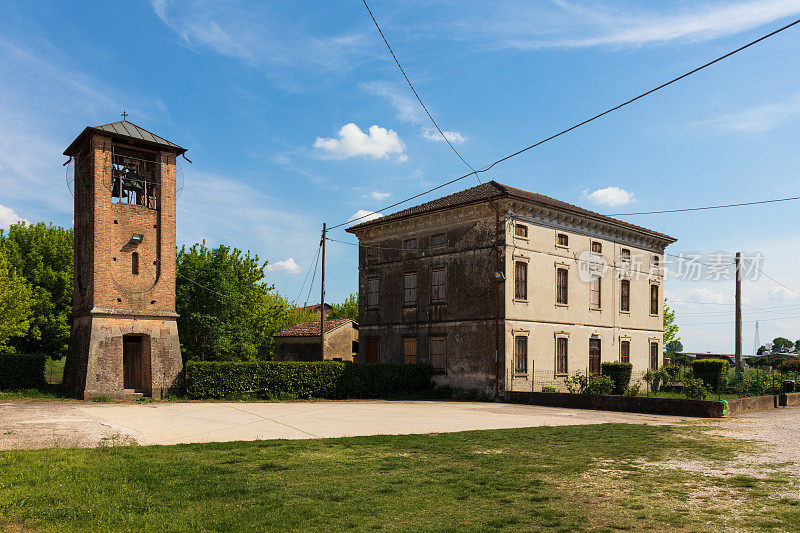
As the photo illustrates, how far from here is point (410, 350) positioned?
3053cm

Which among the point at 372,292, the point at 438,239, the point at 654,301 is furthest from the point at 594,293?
the point at 372,292

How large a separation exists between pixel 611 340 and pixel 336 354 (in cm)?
1709

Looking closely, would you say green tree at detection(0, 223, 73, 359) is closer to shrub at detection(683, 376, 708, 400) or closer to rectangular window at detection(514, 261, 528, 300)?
rectangular window at detection(514, 261, 528, 300)

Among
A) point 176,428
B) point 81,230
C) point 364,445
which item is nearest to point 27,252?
point 81,230

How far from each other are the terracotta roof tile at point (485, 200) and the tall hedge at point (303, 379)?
8196 mm

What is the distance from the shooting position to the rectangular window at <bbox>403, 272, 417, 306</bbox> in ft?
100

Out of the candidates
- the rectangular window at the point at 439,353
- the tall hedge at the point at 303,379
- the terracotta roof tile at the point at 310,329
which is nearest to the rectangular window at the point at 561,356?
the rectangular window at the point at 439,353

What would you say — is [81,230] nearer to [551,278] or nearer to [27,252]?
[27,252]

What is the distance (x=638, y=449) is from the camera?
11.2 m

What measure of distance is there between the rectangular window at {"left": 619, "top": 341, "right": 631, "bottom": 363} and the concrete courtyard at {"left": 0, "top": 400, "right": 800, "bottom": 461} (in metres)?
10.0

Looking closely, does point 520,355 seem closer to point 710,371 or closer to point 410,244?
point 410,244

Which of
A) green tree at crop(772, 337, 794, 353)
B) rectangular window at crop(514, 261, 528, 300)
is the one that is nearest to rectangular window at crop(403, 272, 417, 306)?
rectangular window at crop(514, 261, 528, 300)

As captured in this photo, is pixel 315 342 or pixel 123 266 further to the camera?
pixel 315 342

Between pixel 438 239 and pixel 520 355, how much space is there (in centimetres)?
706
